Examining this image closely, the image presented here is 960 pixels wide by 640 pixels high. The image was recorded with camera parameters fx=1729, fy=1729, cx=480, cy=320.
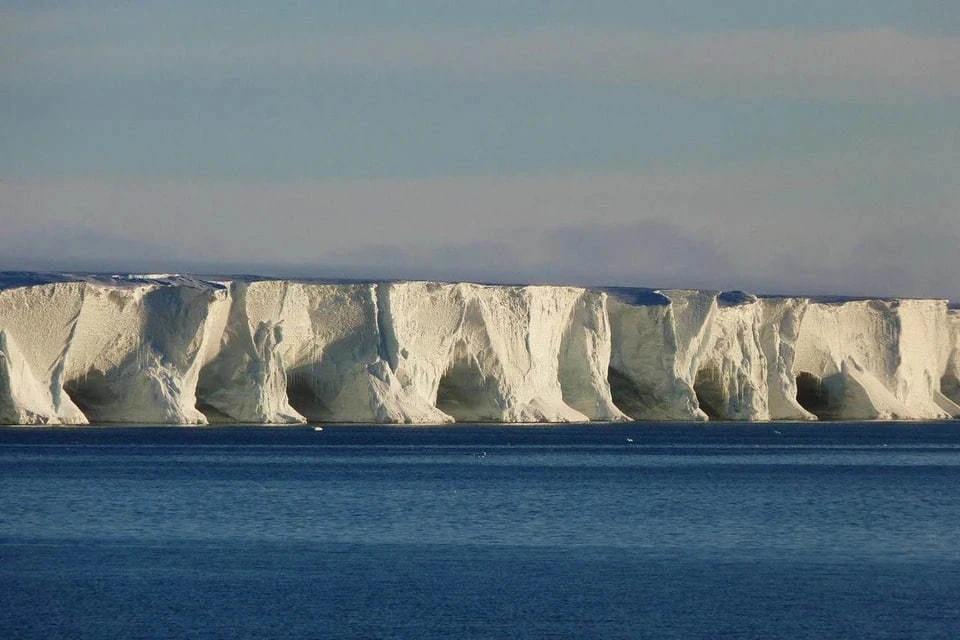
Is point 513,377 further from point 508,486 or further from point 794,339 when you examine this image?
point 508,486

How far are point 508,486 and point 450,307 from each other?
76.9 ft

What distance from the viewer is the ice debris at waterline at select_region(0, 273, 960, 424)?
51125mm

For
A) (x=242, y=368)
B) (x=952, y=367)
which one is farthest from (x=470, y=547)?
(x=952, y=367)

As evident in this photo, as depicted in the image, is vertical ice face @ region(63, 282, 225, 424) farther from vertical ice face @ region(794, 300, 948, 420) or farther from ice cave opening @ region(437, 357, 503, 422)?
vertical ice face @ region(794, 300, 948, 420)

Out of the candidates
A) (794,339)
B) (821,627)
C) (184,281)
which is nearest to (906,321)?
(794,339)

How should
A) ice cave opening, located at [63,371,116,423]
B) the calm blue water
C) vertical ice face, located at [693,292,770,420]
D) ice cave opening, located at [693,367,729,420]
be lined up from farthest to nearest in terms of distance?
1. ice cave opening, located at [693,367,729,420]
2. vertical ice face, located at [693,292,770,420]
3. ice cave opening, located at [63,371,116,423]
4. the calm blue water

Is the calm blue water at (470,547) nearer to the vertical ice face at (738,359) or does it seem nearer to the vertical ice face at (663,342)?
the vertical ice face at (663,342)

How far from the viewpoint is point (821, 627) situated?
673 inches

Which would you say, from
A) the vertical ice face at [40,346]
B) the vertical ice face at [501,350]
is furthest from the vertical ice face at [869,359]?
the vertical ice face at [40,346]

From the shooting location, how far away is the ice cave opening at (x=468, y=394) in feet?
193

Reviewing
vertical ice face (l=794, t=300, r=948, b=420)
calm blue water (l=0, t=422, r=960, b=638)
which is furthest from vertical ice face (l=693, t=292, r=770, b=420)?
calm blue water (l=0, t=422, r=960, b=638)

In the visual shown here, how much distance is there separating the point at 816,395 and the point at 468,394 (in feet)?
63.8

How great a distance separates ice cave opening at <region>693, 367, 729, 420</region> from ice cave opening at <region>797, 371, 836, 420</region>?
14.6 feet

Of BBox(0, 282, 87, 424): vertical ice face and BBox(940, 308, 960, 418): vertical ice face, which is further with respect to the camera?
BBox(940, 308, 960, 418): vertical ice face
